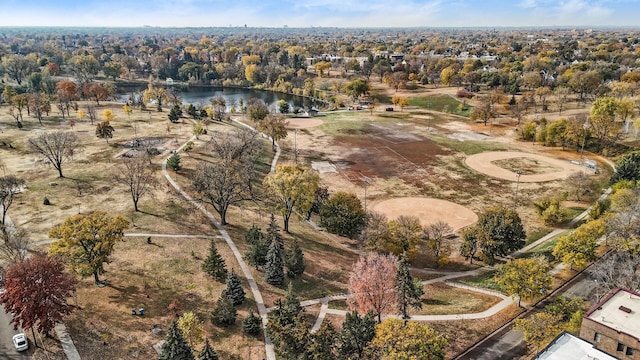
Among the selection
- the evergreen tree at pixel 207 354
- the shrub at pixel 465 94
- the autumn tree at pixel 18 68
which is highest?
the autumn tree at pixel 18 68

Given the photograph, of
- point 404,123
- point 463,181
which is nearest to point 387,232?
point 463,181

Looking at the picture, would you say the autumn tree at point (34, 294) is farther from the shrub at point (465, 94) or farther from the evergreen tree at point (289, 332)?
the shrub at point (465, 94)

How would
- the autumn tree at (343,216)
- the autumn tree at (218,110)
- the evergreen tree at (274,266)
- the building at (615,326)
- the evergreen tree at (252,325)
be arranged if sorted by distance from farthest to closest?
the autumn tree at (218,110)
the autumn tree at (343,216)
the evergreen tree at (274,266)
the evergreen tree at (252,325)
the building at (615,326)

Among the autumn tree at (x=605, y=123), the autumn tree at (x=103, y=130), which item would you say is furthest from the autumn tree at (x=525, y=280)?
the autumn tree at (x=103, y=130)

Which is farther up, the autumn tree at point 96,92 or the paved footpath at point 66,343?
the autumn tree at point 96,92

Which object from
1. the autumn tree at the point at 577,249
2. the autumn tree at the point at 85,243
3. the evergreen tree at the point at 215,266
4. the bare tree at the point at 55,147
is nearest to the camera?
the autumn tree at the point at 85,243

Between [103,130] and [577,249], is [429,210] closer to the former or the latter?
[577,249]

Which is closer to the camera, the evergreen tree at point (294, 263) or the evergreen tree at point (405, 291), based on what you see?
the evergreen tree at point (405, 291)
